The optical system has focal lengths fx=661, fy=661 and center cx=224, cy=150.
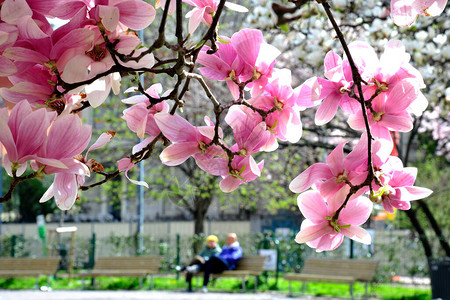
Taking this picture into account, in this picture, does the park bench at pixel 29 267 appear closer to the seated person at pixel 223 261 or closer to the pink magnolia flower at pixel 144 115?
the seated person at pixel 223 261

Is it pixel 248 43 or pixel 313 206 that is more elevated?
pixel 248 43

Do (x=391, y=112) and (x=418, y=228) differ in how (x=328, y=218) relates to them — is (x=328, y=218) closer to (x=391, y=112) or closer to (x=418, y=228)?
(x=391, y=112)

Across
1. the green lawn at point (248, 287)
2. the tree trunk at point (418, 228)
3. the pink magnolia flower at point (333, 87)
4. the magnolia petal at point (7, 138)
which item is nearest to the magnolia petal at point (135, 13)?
the magnolia petal at point (7, 138)

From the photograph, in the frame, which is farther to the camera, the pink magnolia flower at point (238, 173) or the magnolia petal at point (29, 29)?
the pink magnolia flower at point (238, 173)

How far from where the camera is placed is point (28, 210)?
3262 centimetres

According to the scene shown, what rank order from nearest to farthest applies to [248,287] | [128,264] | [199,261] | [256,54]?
[256,54] < [199,261] < [248,287] < [128,264]

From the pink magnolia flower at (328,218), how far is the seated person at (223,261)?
1195 centimetres

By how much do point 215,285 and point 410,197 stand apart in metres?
13.5

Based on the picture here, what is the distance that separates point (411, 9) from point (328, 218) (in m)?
0.35

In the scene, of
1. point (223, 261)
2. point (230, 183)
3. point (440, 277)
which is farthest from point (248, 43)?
point (223, 261)

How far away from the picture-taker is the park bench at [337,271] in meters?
11.7

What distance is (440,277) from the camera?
10289mm

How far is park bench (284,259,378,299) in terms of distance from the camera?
462 inches

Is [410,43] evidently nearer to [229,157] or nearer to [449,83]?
[449,83]
